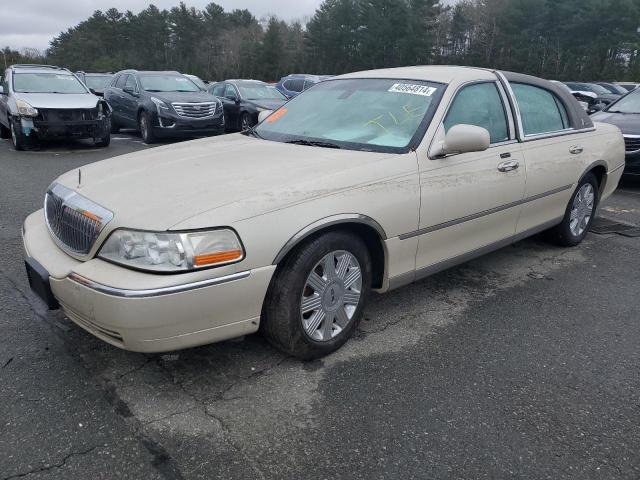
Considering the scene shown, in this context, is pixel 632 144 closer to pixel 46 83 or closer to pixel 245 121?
pixel 245 121

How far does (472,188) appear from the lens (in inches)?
142

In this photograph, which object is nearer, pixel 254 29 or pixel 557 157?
pixel 557 157

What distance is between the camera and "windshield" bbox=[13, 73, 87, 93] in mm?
10842

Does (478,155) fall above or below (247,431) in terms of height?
above

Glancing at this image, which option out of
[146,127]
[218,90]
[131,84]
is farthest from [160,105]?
[218,90]

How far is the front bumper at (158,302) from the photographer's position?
2.40 metres

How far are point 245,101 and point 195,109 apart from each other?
2.32m

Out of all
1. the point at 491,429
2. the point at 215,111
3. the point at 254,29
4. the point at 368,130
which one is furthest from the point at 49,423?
the point at 254,29

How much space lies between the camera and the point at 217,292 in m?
2.50

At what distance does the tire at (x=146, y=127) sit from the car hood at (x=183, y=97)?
49 cm

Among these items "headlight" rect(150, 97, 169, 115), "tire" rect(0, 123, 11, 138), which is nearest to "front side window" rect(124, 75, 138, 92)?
"headlight" rect(150, 97, 169, 115)

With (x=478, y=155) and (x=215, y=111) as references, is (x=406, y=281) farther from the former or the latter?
(x=215, y=111)

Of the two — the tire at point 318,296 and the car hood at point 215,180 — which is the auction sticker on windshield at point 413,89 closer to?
the car hood at point 215,180

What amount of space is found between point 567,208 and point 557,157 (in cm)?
64
